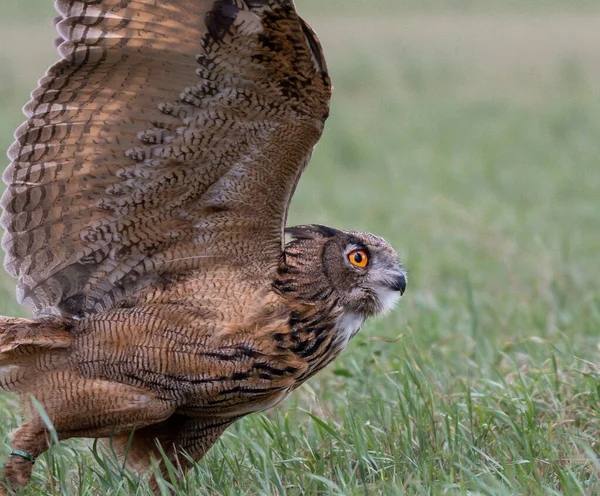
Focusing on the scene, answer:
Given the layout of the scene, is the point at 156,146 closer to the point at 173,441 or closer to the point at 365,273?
the point at 365,273

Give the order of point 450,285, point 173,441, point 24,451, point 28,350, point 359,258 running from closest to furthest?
point 24,451, point 28,350, point 173,441, point 359,258, point 450,285

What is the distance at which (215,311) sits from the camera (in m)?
4.09

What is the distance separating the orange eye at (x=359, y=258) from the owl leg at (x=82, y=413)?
1020 millimetres

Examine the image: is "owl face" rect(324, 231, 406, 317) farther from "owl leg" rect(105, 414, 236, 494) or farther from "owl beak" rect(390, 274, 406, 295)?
"owl leg" rect(105, 414, 236, 494)

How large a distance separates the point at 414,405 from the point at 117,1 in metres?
2.11

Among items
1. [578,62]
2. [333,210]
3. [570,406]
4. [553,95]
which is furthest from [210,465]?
[578,62]

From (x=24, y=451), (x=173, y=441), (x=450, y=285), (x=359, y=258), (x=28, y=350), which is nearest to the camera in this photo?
(x=24, y=451)

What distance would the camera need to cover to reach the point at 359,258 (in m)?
4.45

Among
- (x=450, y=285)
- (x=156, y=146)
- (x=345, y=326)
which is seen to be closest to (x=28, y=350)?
(x=156, y=146)

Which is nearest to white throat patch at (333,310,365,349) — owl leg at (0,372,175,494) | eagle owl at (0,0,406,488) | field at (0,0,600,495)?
eagle owl at (0,0,406,488)

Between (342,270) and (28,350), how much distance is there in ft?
4.42

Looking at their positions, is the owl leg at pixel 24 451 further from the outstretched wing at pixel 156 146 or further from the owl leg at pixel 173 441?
the outstretched wing at pixel 156 146

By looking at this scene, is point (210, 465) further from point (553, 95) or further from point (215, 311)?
point (553, 95)

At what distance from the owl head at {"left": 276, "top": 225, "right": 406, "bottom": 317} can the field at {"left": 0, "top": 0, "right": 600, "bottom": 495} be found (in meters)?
0.45
